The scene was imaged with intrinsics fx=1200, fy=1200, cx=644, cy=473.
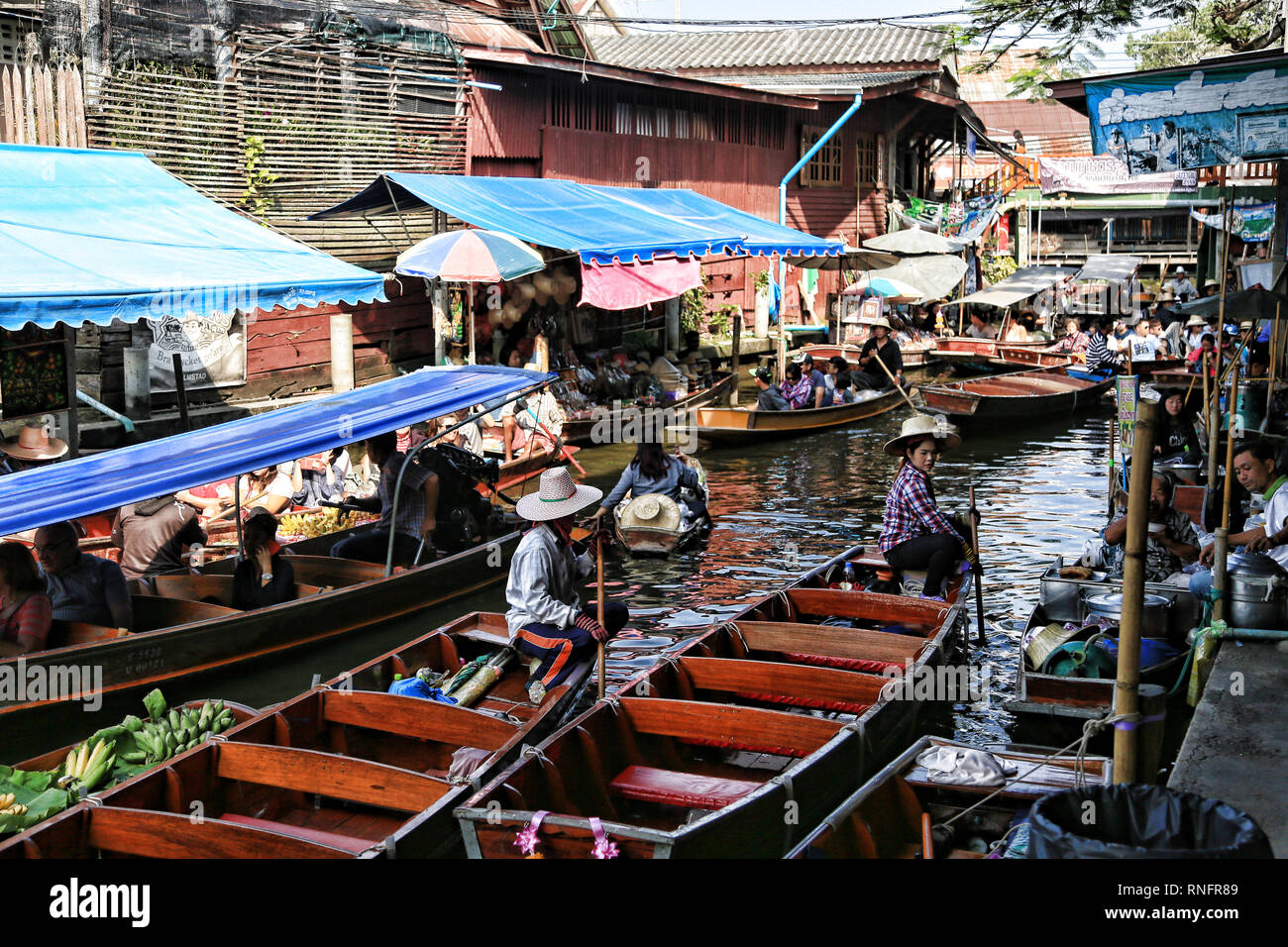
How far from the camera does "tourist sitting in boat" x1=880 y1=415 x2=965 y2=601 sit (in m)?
8.86

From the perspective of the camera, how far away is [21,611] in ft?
24.6

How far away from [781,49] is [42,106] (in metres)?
22.1

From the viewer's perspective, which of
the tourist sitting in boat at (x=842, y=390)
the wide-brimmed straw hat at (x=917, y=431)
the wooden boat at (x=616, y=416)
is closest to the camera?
the wide-brimmed straw hat at (x=917, y=431)

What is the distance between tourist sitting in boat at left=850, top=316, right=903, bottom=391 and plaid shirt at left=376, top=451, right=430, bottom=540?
38.9 feet

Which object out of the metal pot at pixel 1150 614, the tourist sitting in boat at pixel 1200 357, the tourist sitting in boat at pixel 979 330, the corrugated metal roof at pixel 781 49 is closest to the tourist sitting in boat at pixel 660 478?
the metal pot at pixel 1150 614

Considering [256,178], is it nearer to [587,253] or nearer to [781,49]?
[587,253]

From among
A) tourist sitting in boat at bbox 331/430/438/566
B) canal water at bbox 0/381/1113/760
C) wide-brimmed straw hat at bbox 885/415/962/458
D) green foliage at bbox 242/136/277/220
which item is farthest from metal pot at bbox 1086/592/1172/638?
green foliage at bbox 242/136/277/220

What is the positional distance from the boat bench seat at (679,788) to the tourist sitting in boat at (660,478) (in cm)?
584

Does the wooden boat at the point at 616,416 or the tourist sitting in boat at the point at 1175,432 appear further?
the wooden boat at the point at 616,416

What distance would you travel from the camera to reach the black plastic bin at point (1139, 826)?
3.54m

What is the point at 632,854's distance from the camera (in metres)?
5.13

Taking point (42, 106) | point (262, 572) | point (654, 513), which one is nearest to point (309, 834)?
point (262, 572)

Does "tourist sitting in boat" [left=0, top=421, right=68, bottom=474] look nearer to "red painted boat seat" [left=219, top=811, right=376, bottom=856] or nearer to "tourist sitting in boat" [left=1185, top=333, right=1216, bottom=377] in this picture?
"red painted boat seat" [left=219, top=811, right=376, bottom=856]

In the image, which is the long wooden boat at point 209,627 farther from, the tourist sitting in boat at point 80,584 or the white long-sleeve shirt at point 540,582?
the white long-sleeve shirt at point 540,582
